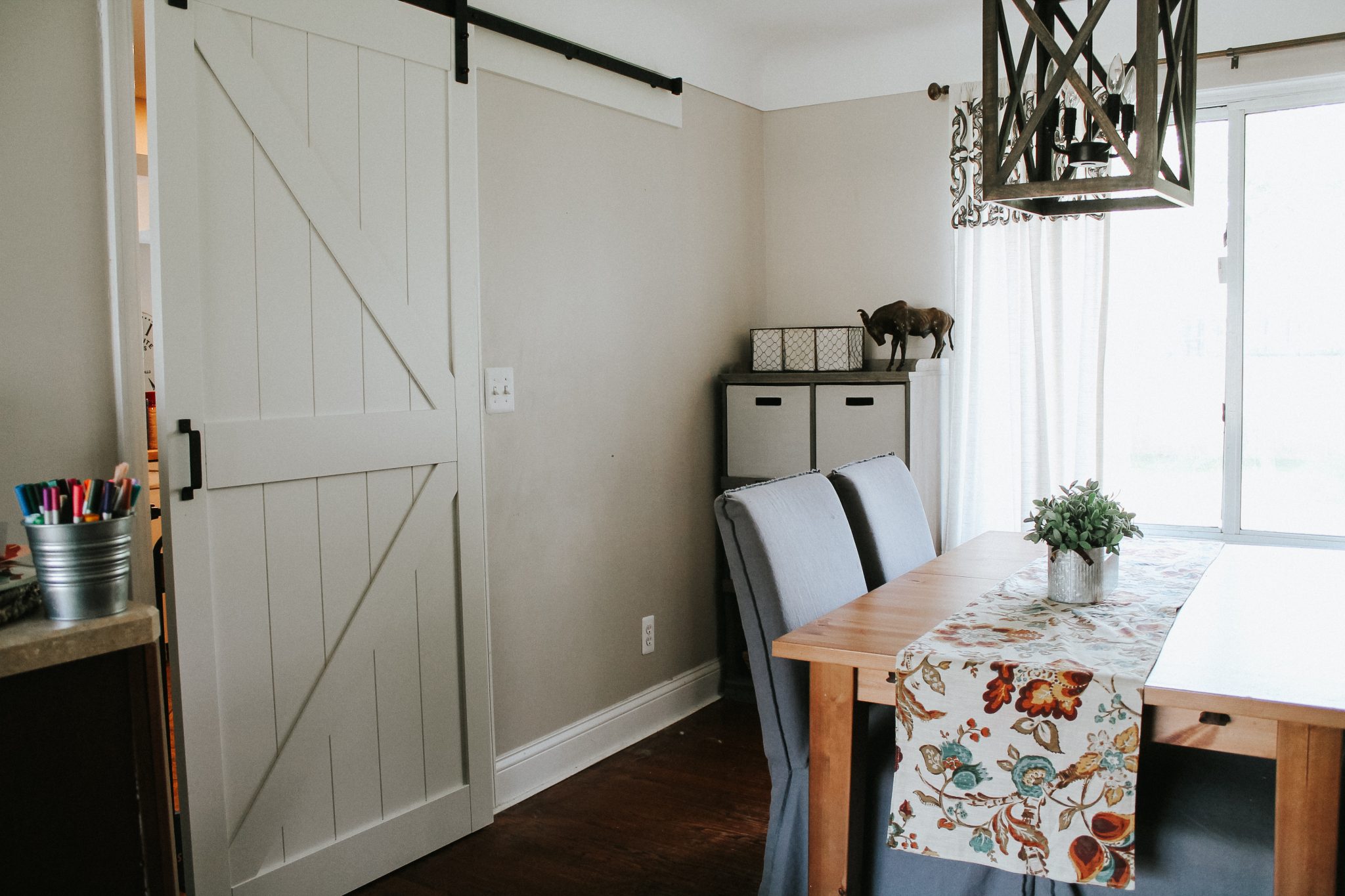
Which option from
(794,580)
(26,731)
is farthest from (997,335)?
(26,731)

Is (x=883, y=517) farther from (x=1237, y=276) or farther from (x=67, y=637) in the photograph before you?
(x=67, y=637)

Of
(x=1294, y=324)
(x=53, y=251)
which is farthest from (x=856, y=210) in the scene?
(x=53, y=251)

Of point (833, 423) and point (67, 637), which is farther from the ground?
point (833, 423)

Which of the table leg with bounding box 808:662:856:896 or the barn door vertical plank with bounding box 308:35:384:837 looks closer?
the table leg with bounding box 808:662:856:896

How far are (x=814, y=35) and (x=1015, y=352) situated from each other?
138 centimetres

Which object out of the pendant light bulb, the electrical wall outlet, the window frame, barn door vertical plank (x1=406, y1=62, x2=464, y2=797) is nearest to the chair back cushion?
barn door vertical plank (x1=406, y1=62, x2=464, y2=797)

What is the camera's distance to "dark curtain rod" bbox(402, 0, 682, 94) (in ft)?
8.32

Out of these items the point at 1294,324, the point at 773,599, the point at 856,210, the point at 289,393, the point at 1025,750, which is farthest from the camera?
the point at 856,210

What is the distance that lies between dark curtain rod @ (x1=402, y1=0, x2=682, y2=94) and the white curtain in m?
1.08

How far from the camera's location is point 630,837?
8.59 ft

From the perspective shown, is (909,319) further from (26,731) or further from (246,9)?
(26,731)

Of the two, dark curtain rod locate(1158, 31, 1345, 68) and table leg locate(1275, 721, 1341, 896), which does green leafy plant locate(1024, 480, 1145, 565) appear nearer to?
table leg locate(1275, 721, 1341, 896)

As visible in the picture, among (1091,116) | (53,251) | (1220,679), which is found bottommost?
(1220,679)

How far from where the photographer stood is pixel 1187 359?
341 cm
